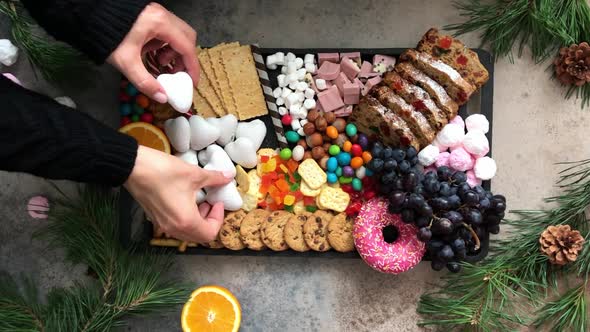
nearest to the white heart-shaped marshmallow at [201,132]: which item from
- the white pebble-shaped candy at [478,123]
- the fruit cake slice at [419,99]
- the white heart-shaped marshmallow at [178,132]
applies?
the white heart-shaped marshmallow at [178,132]

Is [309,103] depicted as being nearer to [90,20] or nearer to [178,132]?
[178,132]

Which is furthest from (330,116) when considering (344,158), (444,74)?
(444,74)

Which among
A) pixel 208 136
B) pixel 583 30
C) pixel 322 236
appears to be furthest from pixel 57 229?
pixel 583 30

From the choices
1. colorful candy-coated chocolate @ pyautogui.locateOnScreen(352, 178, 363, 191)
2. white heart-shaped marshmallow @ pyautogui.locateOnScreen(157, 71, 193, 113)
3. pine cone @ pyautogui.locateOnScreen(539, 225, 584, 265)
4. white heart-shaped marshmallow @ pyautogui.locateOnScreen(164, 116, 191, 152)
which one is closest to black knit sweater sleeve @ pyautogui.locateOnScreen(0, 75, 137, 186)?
white heart-shaped marshmallow @ pyautogui.locateOnScreen(157, 71, 193, 113)

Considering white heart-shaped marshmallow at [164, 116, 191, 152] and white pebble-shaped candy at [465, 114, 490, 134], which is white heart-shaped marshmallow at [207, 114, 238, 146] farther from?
white pebble-shaped candy at [465, 114, 490, 134]

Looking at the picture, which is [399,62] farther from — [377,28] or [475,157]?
[475,157]
